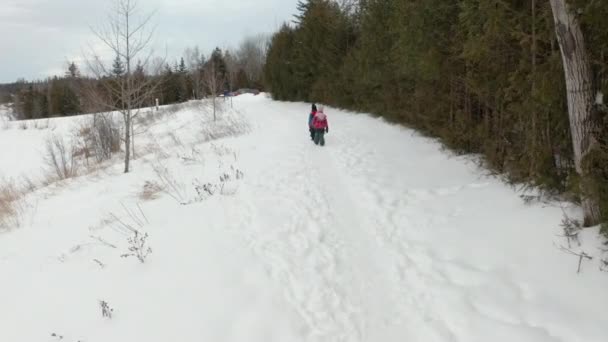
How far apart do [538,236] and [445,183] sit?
8.57 feet

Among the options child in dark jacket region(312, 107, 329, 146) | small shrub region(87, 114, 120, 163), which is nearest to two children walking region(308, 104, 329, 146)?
child in dark jacket region(312, 107, 329, 146)

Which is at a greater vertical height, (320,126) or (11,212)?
(320,126)

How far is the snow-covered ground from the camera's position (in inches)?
116

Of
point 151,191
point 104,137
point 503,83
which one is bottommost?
point 151,191

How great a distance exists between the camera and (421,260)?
3941mm

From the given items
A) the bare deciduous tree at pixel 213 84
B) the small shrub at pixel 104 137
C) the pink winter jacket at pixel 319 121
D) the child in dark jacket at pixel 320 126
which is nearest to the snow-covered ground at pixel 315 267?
the child in dark jacket at pixel 320 126

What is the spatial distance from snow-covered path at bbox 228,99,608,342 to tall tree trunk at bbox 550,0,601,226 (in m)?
0.55

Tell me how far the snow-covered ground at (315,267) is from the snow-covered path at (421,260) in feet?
0.05

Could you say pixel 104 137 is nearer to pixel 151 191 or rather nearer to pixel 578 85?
pixel 151 191

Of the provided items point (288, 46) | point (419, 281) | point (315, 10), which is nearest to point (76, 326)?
point (419, 281)

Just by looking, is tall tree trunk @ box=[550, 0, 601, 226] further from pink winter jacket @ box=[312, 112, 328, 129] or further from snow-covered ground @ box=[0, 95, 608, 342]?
pink winter jacket @ box=[312, 112, 328, 129]

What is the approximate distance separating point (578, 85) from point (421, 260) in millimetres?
2366

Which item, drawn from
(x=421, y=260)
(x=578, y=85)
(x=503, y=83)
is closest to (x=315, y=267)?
(x=421, y=260)

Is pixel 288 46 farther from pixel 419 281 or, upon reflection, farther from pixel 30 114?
pixel 30 114
